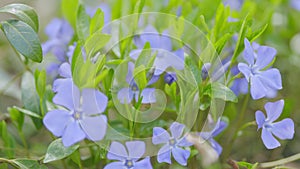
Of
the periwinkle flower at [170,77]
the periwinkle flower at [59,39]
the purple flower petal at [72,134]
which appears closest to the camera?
the purple flower petal at [72,134]

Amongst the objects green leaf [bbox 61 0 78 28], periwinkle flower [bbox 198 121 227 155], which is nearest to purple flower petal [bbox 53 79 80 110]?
periwinkle flower [bbox 198 121 227 155]

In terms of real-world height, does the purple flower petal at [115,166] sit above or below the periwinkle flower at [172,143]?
below

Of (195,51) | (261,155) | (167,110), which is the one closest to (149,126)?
(167,110)

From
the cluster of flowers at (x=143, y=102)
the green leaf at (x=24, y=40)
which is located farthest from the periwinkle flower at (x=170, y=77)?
the green leaf at (x=24, y=40)

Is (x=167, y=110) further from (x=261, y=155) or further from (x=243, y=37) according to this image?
(x=261, y=155)

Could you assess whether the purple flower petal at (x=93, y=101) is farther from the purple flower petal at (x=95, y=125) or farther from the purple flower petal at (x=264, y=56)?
the purple flower petal at (x=264, y=56)

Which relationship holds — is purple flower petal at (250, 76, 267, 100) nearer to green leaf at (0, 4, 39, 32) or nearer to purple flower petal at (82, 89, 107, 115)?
purple flower petal at (82, 89, 107, 115)

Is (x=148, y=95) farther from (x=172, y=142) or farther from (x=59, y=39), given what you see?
(x=59, y=39)
